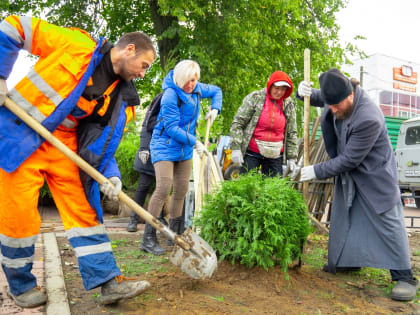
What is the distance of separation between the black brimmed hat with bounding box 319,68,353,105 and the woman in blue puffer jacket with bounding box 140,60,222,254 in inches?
49.5

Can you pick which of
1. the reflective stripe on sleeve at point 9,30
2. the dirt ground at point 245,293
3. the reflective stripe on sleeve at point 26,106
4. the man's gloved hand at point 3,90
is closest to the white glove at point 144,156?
the dirt ground at point 245,293

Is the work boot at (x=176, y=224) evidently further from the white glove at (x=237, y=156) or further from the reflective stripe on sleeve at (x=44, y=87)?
the reflective stripe on sleeve at (x=44, y=87)

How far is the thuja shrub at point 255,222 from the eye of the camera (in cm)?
292

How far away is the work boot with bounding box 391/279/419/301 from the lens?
9.66 feet

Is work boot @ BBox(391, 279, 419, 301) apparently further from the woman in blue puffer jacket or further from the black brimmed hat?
the woman in blue puffer jacket

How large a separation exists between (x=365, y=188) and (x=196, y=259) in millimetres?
1562

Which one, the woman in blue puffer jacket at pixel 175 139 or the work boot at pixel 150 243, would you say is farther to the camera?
the work boot at pixel 150 243

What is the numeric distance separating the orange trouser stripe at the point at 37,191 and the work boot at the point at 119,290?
0.42 metres

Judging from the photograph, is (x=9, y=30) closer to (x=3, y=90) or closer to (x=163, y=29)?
(x=3, y=90)

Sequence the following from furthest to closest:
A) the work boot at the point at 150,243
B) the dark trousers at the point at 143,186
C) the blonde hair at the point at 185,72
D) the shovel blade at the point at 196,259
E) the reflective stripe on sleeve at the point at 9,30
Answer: the dark trousers at the point at 143,186
the work boot at the point at 150,243
the blonde hair at the point at 185,72
the shovel blade at the point at 196,259
the reflective stripe on sleeve at the point at 9,30

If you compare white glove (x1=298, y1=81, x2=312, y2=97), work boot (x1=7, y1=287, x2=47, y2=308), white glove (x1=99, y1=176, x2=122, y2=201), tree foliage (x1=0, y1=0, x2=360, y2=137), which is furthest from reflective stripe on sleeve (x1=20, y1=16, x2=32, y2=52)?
tree foliage (x1=0, y1=0, x2=360, y2=137)

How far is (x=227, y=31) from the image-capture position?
938cm

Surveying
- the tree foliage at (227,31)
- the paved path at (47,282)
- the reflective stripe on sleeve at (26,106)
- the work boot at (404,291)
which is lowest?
the work boot at (404,291)

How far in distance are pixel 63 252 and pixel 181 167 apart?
4.82 feet
